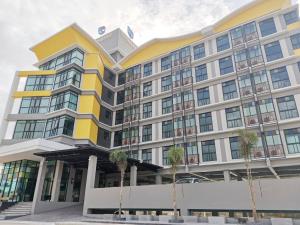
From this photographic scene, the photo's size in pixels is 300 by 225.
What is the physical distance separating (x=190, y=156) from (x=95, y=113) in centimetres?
1460

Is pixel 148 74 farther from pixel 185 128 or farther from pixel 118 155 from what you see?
pixel 118 155

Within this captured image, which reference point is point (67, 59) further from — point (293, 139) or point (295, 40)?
point (293, 139)

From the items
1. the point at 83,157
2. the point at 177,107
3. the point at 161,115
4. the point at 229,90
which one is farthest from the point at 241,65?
the point at 83,157

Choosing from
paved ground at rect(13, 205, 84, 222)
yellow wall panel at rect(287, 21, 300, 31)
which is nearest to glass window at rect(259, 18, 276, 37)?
yellow wall panel at rect(287, 21, 300, 31)

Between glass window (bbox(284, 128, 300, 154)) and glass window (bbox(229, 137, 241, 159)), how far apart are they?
4.67m

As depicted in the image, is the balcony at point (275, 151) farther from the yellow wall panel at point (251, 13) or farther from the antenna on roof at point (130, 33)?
the antenna on roof at point (130, 33)

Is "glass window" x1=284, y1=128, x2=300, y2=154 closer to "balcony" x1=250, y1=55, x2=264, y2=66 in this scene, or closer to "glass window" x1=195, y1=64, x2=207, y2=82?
"balcony" x1=250, y1=55, x2=264, y2=66

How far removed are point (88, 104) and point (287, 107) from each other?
24265 millimetres

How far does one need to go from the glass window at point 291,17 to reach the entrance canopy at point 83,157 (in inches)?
910

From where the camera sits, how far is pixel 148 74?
122 ft

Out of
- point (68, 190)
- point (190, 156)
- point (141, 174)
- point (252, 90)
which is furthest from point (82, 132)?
point (252, 90)

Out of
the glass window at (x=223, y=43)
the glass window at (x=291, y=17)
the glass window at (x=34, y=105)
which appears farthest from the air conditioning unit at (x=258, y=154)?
the glass window at (x=34, y=105)

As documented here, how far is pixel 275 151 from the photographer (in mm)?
23453

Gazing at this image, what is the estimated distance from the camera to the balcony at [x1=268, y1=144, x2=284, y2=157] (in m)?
23.1
